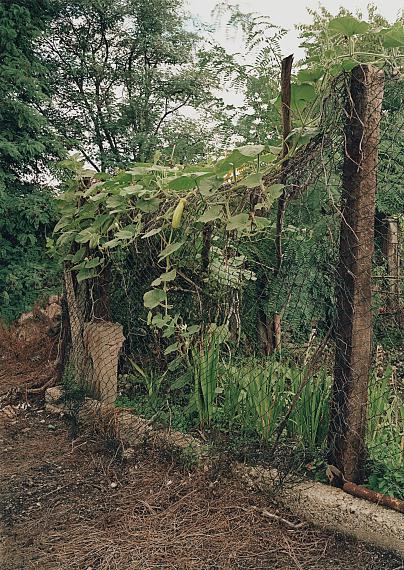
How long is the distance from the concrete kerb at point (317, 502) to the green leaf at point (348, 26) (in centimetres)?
163

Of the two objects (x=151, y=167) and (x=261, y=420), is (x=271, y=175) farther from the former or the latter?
(x=261, y=420)

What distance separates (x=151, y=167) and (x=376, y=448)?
169 cm

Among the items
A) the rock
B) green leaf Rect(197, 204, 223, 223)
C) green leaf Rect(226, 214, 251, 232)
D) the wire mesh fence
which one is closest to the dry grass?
the rock

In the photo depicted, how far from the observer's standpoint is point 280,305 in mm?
3230

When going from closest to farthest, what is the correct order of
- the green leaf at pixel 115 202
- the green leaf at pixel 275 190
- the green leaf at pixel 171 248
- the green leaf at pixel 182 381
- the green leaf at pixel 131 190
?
the green leaf at pixel 275 190, the green leaf at pixel 171 248, the green leaf at pixel 131 190, the green leaf at pixel 182 381, the green leaf at pixel 115 202

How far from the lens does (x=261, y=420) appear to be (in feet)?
8.61

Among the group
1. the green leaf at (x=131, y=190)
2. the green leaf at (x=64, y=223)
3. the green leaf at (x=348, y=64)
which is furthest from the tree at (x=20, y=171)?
the green leaf at (x=348, y=64)

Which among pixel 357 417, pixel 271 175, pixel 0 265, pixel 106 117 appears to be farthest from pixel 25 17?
pixel 357 417

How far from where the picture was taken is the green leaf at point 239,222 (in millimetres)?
2402

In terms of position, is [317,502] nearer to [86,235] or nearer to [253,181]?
[253,181]

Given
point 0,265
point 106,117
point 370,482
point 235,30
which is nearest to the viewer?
point 370,482

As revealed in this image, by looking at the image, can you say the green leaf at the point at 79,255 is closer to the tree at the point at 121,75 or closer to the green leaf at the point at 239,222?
the green leaf at the point at 239,222

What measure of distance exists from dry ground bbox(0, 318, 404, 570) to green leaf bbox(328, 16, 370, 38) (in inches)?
68.4

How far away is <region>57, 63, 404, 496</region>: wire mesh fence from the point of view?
2229mm
